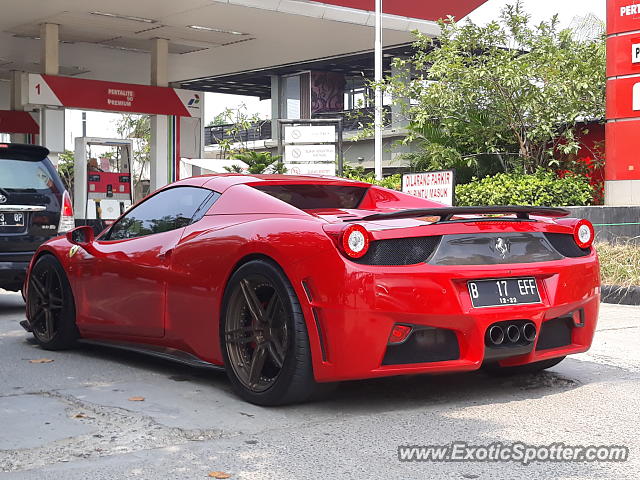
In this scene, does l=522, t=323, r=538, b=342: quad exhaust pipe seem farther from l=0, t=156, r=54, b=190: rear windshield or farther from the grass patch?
l=0, t=156, r=54, b=190: rear windshield

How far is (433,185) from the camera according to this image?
44.8ft

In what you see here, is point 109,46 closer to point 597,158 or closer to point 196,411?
point 597,158

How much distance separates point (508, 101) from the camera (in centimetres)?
1725

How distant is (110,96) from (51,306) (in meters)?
18.1

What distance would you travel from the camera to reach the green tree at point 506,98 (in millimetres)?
17034

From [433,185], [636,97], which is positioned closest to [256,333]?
[433,185]

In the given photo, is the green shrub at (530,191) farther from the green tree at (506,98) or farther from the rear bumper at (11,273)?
the rear bumper at (11,273)

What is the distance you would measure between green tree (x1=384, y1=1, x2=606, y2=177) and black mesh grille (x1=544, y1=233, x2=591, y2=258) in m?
11.4

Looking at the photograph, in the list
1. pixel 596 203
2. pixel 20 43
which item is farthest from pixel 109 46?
pixel 596 203

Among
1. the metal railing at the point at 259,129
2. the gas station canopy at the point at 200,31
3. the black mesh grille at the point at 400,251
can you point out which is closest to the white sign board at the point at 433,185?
the gas station canopy at the point at 200,31

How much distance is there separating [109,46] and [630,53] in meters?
17.0

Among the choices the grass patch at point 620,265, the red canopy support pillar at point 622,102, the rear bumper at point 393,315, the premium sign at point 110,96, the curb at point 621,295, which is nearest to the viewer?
the rear bumper at point 393,315

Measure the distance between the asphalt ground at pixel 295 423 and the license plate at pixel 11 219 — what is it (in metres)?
3.08

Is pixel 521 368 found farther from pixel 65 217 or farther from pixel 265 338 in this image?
pixel 65 217
